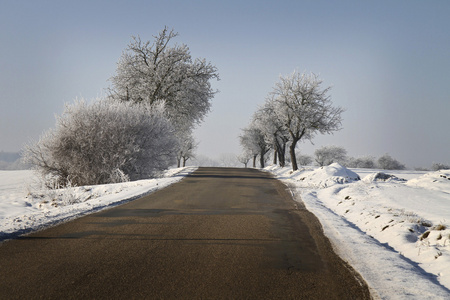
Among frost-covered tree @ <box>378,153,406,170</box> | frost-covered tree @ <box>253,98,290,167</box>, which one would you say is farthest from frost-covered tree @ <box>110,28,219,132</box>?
frost-covered tree @ <box>378,153,406,170</box>

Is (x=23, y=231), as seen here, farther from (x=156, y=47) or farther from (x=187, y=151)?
(x=187, y=151)

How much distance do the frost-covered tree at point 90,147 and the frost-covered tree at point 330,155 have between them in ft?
245

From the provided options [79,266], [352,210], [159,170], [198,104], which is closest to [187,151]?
[198,104]

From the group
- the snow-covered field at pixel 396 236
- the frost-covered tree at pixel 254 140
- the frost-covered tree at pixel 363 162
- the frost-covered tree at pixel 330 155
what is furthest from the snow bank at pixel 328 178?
the frost-covered tree at pixel 363 162

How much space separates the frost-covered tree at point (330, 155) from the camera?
84250mm

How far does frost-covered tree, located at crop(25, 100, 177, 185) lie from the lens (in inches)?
618

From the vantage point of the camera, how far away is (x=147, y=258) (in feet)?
13.6

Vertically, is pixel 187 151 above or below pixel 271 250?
above

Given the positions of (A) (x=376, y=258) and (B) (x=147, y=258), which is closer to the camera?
(B) (x=147, y=258)

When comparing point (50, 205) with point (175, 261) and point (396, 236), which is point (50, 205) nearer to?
point (175, 261)

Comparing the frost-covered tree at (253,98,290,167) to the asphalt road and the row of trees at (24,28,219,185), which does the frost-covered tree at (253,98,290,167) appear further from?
the asphalt road

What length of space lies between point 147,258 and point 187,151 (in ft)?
203

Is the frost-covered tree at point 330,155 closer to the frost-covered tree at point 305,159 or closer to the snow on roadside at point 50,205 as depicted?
the frost-covered tree at point 305,159

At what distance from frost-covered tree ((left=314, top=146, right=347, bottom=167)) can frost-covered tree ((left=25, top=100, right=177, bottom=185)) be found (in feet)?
245
